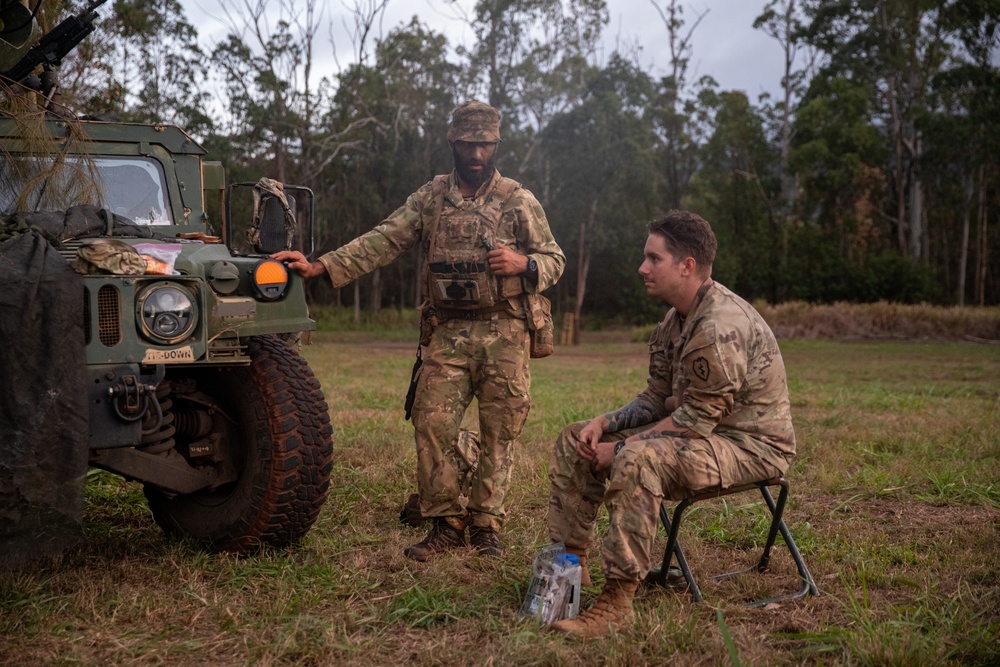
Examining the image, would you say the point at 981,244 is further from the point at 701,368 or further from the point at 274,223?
the point at 701,368

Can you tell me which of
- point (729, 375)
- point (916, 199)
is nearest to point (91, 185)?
point (729, 375)

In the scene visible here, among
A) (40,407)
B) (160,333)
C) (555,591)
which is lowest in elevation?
(555,591)

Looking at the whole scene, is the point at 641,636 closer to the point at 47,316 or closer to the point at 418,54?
the point at 47,316

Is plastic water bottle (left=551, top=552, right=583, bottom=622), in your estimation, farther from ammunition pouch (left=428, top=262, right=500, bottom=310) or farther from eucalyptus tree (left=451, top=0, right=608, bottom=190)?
eucalyptus tree (left=451, top=0, right=608, bottom=190)

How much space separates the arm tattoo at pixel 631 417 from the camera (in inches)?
160

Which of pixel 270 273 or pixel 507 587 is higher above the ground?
pixel 270 273

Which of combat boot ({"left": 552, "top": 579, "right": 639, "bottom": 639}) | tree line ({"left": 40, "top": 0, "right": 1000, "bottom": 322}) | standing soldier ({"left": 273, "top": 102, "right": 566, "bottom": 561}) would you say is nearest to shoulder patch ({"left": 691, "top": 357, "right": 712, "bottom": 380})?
combat boot ({"left": 552, "top": 579, "right": 639, "bottom": 639})

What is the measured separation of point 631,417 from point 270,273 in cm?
163

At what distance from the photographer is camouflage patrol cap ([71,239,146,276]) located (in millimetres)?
3848

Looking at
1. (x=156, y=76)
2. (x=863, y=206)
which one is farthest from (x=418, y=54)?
(x=863, y=206)

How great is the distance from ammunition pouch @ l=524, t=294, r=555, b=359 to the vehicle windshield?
6.65ft

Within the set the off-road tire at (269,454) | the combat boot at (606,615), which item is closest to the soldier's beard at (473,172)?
the off-road tire at (269,454)

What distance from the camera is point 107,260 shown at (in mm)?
3865

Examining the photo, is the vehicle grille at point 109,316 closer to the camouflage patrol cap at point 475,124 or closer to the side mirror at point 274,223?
the side mirror at point 274,223
